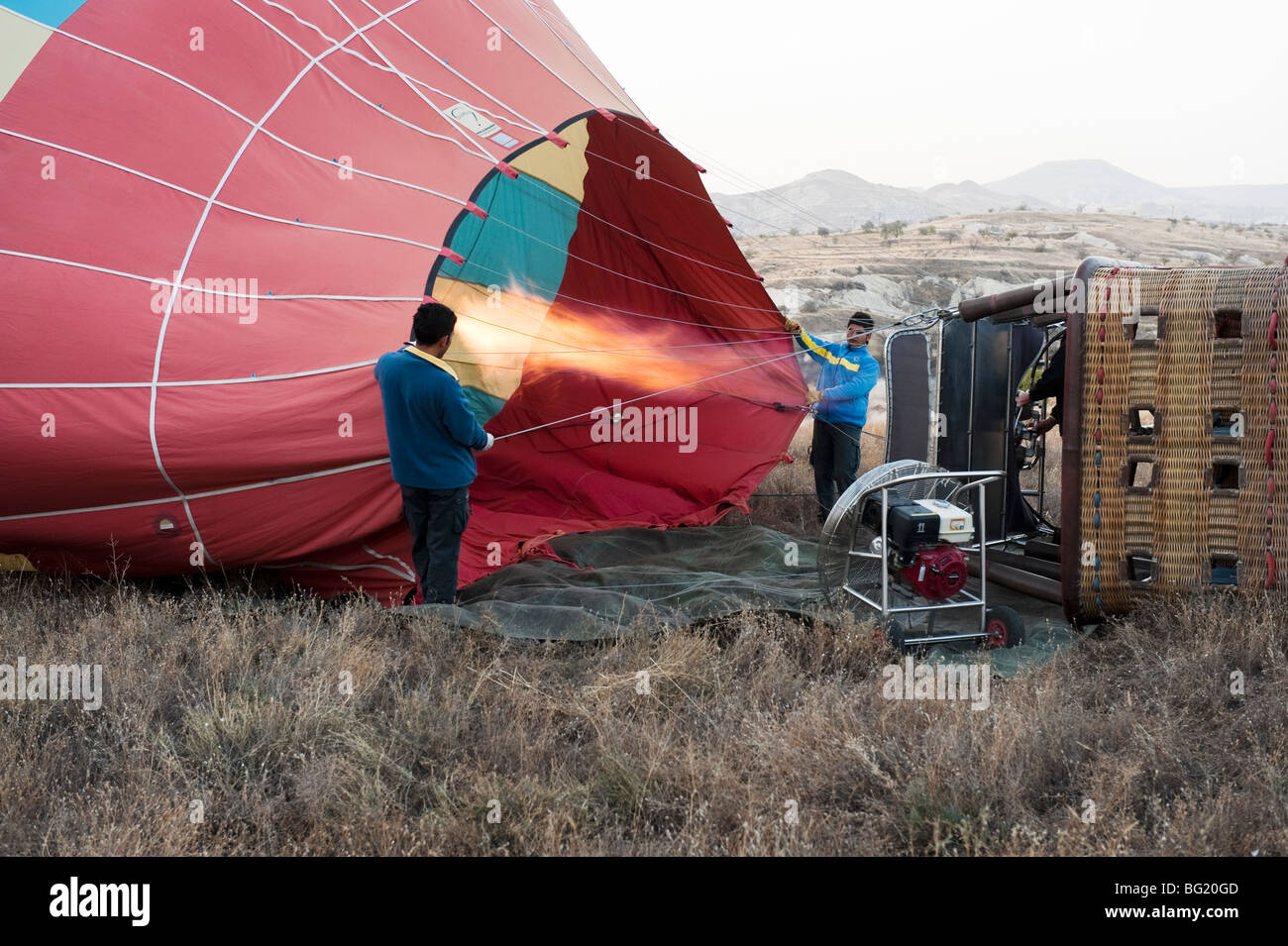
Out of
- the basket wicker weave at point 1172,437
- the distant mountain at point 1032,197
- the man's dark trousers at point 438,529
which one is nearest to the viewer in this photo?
the basket wicker weave at point 1172,437

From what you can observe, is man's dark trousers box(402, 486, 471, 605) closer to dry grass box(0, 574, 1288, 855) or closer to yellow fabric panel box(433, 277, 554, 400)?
dry grass box(0, 574, 1288, 855)

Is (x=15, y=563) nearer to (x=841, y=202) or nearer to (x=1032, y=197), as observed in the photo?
(x=841, y=202)

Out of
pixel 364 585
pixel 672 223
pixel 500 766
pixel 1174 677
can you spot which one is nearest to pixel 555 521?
pixel 364 585

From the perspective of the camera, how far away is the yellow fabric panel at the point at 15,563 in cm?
455

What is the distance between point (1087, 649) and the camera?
390 cm

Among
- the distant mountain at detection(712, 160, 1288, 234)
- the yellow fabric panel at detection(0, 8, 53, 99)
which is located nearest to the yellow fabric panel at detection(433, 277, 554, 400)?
the yellow fabric panel at detection(0, 8, 53, 99)

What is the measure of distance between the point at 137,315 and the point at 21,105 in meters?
1.38

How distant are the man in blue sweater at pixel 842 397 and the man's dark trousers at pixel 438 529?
2850 mm

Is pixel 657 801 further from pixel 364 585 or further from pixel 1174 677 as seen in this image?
pixel 364 585

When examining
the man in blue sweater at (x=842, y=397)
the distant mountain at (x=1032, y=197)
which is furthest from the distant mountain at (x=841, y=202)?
the man in blue sweater at (x=842, y=397)

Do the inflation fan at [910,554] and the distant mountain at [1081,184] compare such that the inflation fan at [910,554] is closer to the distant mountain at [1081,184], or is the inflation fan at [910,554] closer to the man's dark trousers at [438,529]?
the man's dark trousers at [438,529]

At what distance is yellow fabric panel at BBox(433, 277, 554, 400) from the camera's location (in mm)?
4969

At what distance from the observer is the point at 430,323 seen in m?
4.23

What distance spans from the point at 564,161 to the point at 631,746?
399 centimetres
